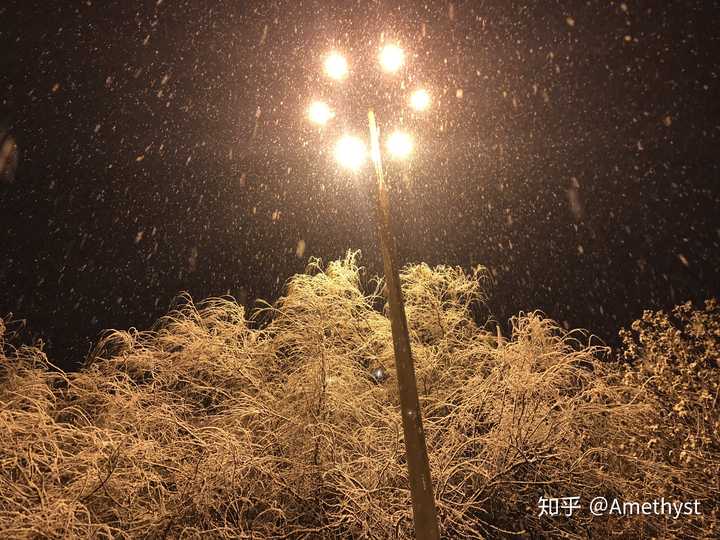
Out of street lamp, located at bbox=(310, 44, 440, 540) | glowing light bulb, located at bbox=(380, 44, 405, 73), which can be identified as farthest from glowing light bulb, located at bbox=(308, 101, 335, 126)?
glowing light bulb, located at bbox=(380, 44, 405, 73)

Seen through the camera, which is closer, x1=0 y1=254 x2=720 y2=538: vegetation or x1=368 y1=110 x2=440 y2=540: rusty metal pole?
x1=368 y1=110 x2=440 y2=540: rusty metal pole

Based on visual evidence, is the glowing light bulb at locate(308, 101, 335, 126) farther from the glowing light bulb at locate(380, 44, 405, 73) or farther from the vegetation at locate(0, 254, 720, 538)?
the vegetation at locate(0, 254, 720, 538)

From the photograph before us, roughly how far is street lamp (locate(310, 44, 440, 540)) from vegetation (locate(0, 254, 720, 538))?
252 centimetres

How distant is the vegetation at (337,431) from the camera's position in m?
6.02

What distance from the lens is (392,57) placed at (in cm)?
588

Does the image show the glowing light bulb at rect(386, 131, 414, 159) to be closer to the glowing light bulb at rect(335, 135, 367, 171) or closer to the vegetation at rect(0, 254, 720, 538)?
the glowing light bulb at rect(335, 135, 367, 171)

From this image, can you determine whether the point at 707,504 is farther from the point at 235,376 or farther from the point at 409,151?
the point at 235,376

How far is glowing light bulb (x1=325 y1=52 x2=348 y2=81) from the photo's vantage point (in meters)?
6.18

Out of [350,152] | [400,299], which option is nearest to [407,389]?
[400,299]

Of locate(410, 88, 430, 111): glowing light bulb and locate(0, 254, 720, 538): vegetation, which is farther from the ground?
locate(410, 88, 430, 111): glowing light bulb

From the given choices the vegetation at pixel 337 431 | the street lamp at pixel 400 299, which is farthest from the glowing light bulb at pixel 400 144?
the vegetation at pixel 337 431

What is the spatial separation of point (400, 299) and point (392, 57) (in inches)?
123

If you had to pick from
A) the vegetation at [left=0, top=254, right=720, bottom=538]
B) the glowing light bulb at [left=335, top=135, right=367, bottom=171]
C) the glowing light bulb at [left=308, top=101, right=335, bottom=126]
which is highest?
the glowing light bulb at [left=308, top=101, right=335, bottom=126]

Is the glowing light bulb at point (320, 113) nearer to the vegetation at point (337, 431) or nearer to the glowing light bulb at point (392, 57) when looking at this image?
the glowing light bulb at point (392, 57)
